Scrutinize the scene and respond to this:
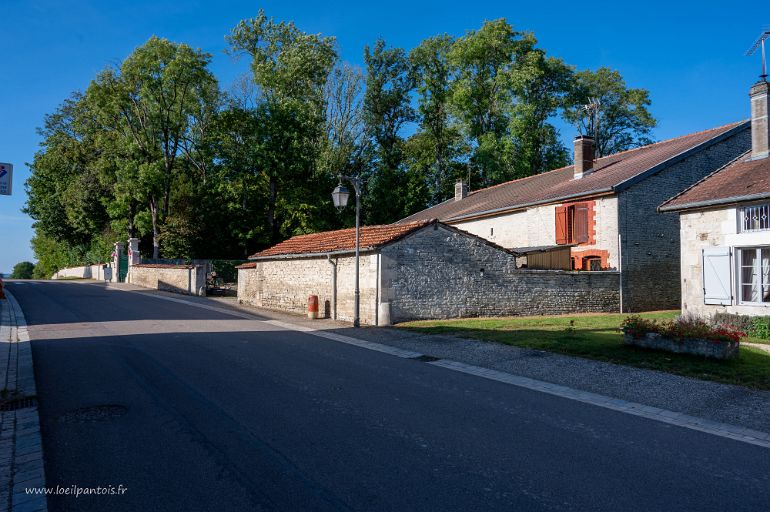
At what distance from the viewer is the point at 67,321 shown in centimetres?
1560

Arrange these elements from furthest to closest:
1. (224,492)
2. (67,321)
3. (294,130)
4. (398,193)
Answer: (398,193) → (294,130) → (67,321) → (224,492)

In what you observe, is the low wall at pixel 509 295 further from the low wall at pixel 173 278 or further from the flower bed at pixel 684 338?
the low wall at pixel 173 278

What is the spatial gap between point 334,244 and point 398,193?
75.8 ft

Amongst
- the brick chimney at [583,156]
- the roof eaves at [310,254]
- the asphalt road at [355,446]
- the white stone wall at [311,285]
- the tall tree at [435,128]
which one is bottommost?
the asphalt road at [355,446]

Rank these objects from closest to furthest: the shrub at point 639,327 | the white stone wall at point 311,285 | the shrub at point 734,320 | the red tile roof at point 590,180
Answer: the shrub at point 639,327
the shrub at point 734,320
the white stone wall at point 311,285
the red tile roof at point 590,180

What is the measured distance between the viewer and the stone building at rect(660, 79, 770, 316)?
48.1ft

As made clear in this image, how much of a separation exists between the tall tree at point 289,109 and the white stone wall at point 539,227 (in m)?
13.4

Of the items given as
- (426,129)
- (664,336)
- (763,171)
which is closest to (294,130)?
(426,129)

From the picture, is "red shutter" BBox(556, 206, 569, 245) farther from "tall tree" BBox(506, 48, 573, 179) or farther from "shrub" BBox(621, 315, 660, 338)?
"tall tree" BBox(506, 48, 573, 179)

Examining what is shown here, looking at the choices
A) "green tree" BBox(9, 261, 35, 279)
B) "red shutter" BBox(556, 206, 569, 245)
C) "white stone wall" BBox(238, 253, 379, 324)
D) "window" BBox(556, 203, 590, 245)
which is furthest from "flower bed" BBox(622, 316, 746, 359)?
"green tree" BBox(9, 261, 35, 279)

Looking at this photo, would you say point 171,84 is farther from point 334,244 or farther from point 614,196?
point 614,196

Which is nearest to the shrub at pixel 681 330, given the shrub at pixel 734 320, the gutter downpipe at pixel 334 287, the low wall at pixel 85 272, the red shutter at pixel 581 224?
the shrub at pixel 734 320

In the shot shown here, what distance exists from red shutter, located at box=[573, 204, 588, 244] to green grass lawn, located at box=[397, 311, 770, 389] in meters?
5.24

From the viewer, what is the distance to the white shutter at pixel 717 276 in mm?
15250
